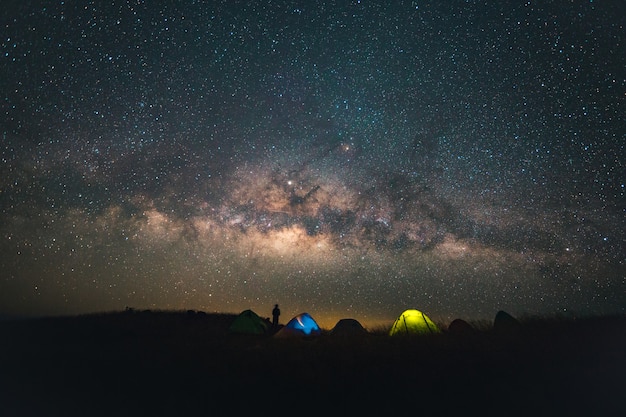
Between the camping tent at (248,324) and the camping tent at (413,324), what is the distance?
714 centimetres

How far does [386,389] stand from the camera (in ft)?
27.9

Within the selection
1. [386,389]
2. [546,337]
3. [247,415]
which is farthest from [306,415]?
[546,337]

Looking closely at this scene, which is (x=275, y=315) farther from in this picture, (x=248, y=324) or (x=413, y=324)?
(x=413, y=324)

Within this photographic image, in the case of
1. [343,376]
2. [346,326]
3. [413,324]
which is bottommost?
[343,376]

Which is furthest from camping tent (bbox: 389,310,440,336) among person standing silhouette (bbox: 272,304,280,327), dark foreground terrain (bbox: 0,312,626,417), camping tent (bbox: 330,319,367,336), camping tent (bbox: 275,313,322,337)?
person standing silhouette (bbox: 272,304,280,327)

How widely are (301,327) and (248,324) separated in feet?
9.99

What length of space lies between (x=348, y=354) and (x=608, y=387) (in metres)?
6.33

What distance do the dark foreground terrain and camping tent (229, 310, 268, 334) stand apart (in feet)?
18.7

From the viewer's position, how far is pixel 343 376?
370 inches

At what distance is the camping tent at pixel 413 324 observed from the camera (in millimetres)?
18373

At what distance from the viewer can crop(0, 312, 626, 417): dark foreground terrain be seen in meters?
7.78

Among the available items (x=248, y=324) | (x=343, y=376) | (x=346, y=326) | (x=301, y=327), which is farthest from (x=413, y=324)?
(x=343, y=376)

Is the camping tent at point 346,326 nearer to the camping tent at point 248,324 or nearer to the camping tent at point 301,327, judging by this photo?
the camping tent at point 301,327

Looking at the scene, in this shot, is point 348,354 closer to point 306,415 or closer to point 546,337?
point 306,415
